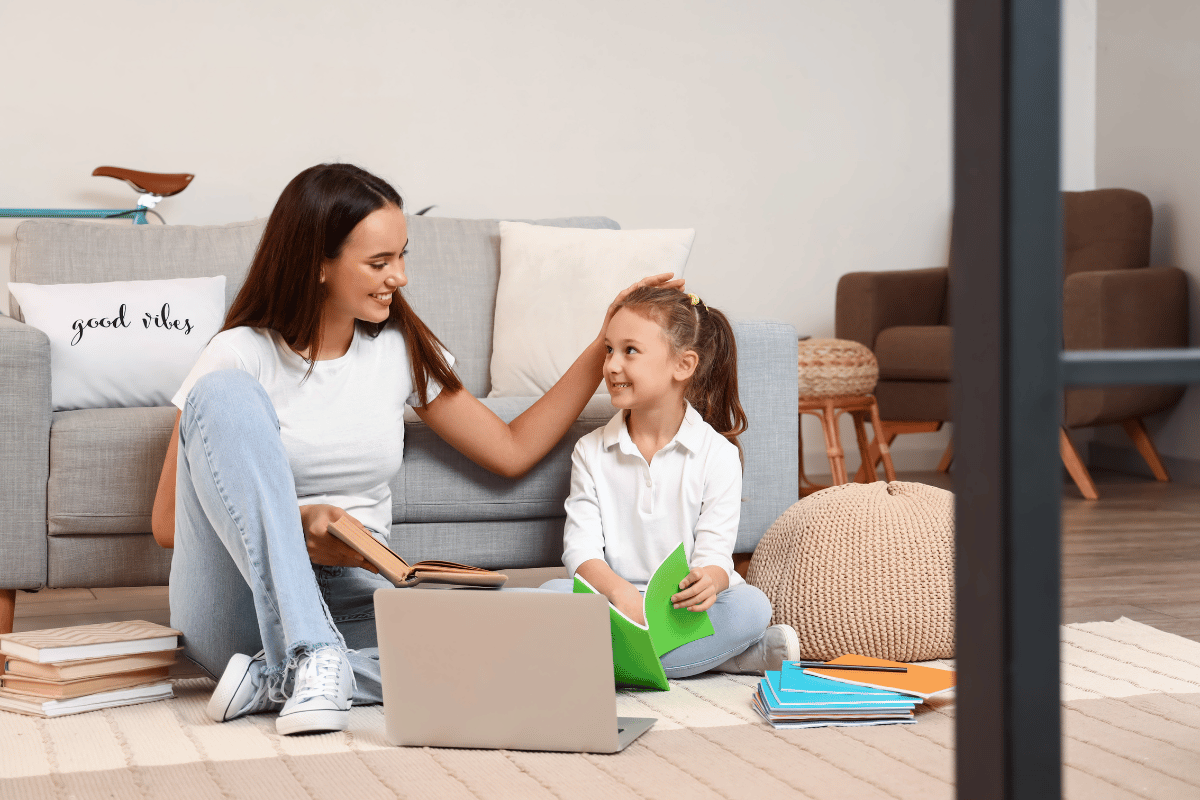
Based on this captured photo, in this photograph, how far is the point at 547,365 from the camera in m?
2.20

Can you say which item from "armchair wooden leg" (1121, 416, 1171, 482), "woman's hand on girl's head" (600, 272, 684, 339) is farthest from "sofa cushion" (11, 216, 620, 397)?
"armchair wooden leg" (1121, 416, 1171, 482)

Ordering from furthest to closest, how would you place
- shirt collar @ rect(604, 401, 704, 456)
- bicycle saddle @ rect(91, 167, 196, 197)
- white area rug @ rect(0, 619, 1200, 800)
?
bicycle saddle @ rect(91, 167, 196, 197) → shirt collar @ rect(604, 401, 704, 456) → white area rug @ rect(0, 619, 1200, 800)

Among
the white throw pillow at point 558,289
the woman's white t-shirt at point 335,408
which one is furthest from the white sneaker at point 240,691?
the white throw pillow at point 558,289

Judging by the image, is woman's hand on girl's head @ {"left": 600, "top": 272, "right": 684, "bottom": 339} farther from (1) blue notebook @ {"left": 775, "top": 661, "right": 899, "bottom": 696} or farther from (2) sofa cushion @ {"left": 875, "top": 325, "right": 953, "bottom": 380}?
(2) sofa cushion @ {"left": 875, "top": 325, "right": 953, "bottom": 380}

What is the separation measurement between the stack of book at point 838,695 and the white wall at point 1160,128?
2.90 m

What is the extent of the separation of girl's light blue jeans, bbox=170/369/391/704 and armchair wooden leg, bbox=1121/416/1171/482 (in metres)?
3.24

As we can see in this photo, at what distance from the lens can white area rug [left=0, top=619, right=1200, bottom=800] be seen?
1.11 m

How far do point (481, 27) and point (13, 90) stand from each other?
1450mm

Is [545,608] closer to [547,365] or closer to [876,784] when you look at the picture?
[876,784]

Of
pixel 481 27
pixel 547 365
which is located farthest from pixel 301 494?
pixel 481 27

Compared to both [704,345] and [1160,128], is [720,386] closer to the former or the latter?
[704,345]

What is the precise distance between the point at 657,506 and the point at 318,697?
0.54 m

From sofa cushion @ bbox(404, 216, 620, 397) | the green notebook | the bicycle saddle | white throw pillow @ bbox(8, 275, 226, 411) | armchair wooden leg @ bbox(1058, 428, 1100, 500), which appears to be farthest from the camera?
armchair wooden leg @ bbox(1058, 428, 1100, 500)

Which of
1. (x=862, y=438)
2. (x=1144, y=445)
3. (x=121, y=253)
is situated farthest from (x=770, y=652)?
(x=1144, y=445)
